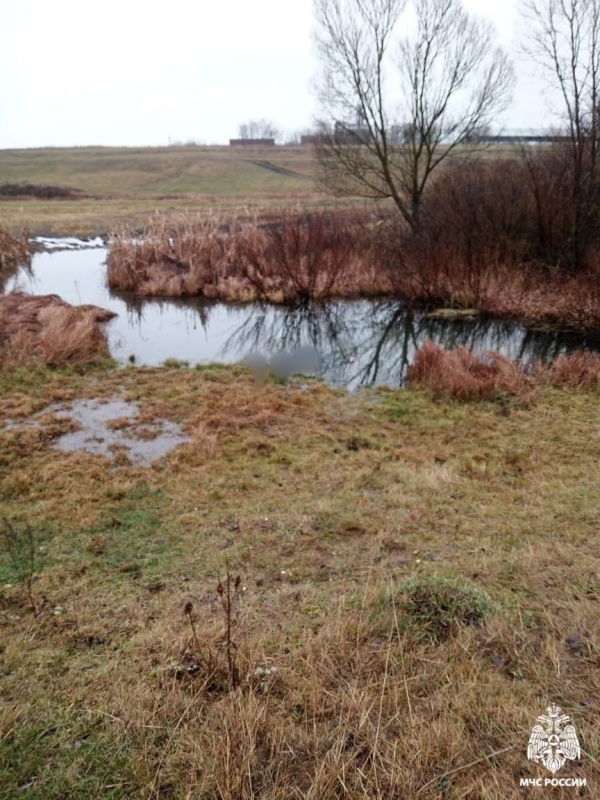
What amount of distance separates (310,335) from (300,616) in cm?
1022

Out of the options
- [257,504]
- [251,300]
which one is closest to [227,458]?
[257,504]

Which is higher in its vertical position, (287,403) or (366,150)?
(366,150)

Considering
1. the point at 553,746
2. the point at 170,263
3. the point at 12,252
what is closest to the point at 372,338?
the point at 170,263

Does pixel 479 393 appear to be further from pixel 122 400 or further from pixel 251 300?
pixel 251 300

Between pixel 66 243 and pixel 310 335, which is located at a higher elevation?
pixel 66 243

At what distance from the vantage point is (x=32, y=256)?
75.2 feet

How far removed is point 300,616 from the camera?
335cm

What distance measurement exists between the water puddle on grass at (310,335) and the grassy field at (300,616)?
4217 mm

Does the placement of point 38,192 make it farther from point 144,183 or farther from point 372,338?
point 372,338

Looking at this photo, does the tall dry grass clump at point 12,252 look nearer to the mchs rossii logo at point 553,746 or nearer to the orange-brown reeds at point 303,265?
the orange-brown reeds at point 303,265

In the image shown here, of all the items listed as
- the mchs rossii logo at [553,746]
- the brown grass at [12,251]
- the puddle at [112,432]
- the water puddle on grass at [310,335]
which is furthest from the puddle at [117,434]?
the brown grass at [12,251]

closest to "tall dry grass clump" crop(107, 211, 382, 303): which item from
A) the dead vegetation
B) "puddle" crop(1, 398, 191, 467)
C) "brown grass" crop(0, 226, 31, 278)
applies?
"brown grass" crop(0, 226, 31, 278)

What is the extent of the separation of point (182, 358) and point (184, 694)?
9021mm

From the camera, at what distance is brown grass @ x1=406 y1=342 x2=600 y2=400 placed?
821cm
